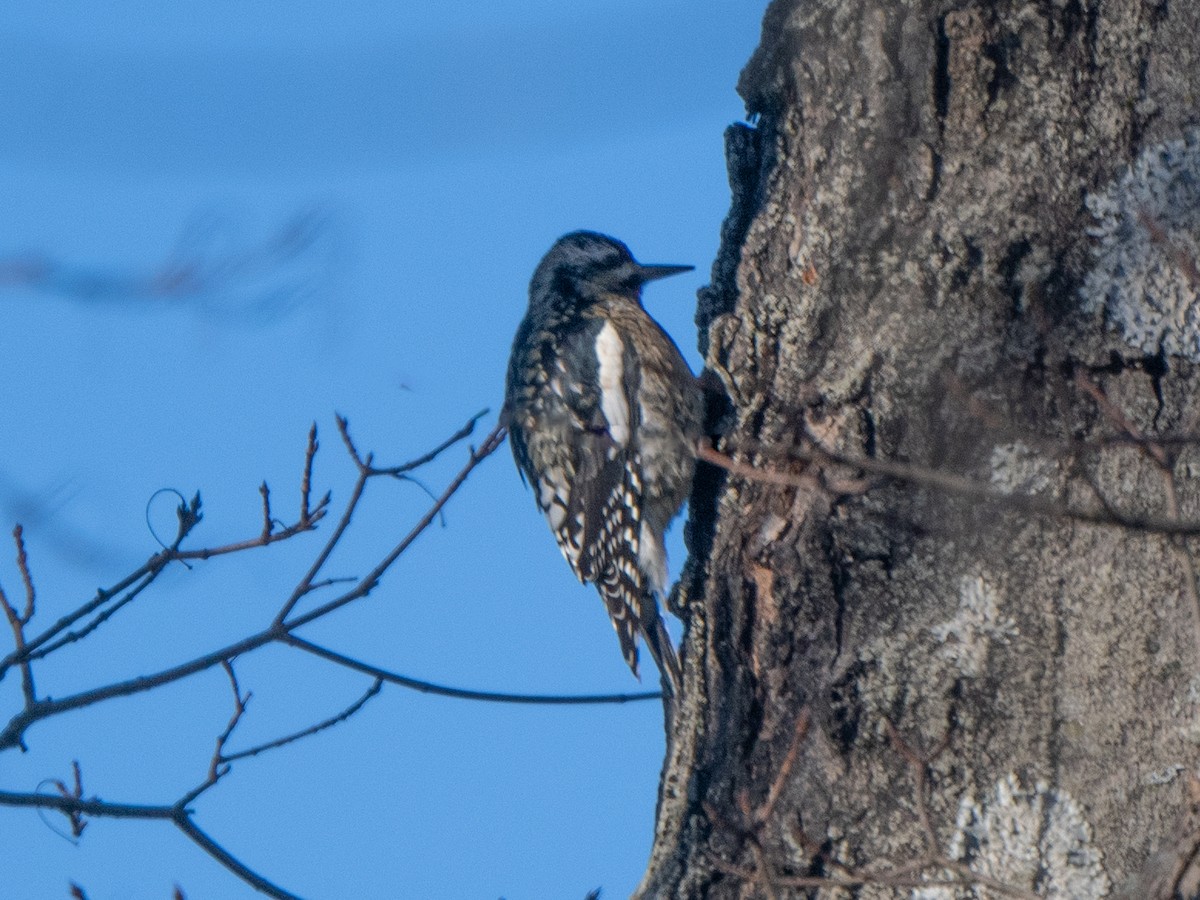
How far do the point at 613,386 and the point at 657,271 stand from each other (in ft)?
2.03

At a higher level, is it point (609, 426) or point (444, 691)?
point (609, 426)

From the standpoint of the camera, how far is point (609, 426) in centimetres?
437

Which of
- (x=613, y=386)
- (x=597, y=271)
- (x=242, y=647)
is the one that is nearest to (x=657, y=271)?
(x=597, y=271)

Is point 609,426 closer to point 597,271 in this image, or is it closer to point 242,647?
point 597,271

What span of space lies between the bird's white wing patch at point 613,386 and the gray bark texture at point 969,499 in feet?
4.87

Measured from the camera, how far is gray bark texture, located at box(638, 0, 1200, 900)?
2.34m

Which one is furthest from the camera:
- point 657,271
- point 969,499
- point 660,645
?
point 657,271

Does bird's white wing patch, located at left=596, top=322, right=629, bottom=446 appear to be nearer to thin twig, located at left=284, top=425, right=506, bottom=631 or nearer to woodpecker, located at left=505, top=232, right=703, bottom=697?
woodpecker, located at left=505, top=232, right=703, bottom=697

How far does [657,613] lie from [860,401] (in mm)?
1662

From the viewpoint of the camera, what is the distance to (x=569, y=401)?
4.48 meters

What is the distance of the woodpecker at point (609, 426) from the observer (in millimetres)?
4172

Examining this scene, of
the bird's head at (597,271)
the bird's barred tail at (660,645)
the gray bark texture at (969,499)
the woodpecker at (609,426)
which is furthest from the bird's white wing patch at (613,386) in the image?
the gray bark texture at (969,499)

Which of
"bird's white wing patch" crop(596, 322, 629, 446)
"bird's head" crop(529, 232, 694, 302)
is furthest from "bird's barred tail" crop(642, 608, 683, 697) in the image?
"bird's head" crop(529, 232, 694, 302)

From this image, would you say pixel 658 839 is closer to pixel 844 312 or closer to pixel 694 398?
pixel 844 312
